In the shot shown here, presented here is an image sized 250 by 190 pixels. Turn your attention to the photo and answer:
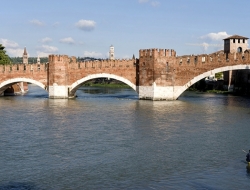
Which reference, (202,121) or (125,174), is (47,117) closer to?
(202,121)

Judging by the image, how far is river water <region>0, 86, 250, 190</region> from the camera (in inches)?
345

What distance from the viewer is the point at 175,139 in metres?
13.1

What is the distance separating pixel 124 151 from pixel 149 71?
1580 cm

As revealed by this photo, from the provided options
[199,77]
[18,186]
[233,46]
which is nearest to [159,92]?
[199,77]

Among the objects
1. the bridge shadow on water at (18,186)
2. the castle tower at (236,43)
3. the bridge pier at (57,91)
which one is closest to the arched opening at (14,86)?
the bridge pier at (57,91)

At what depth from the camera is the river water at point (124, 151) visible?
8.77m

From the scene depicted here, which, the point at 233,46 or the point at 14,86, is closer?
the point at 14,86

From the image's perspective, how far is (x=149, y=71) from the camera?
2684 cm

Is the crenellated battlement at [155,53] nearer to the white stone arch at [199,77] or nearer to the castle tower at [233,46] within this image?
the white stone arch at [199,77]

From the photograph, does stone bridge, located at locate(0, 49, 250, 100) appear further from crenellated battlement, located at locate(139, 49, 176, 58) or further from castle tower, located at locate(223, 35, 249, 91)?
castle tower, located at locate(223, 35, 249, 91)

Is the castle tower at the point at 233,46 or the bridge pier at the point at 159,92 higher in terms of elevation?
the castle tower at the point at 233,46

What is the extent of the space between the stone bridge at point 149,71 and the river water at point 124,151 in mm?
7647

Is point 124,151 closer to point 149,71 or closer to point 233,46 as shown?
point 149,71

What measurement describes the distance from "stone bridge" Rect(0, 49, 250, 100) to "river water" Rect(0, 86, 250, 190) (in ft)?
25.1
